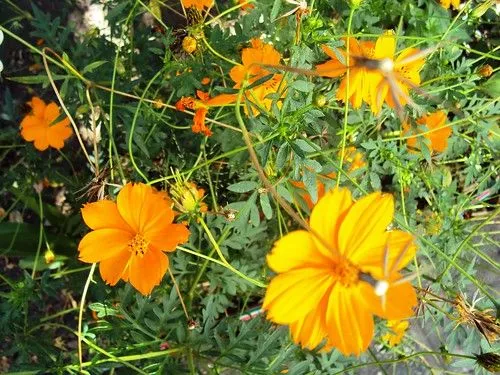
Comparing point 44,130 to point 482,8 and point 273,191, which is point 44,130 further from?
point 482,8

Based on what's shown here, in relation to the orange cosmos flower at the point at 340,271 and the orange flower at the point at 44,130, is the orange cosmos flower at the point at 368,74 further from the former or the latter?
the orange flower at the point at 44,130

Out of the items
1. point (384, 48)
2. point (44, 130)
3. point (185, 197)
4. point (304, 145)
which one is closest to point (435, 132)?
point (384, 48)

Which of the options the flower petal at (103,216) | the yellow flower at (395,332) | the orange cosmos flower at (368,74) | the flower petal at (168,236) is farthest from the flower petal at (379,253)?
the yellow flower at (395,332)

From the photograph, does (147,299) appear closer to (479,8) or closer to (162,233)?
(162,233)

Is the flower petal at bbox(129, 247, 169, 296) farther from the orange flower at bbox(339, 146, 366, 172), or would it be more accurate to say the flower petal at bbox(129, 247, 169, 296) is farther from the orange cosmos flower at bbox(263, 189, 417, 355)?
the orange flower at bbox(339, 146, 366, 172)

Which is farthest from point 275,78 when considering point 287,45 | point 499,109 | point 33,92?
point 33,92

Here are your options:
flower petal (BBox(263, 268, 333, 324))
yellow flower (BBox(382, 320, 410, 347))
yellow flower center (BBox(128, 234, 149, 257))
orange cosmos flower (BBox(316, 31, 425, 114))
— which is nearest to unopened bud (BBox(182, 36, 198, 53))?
orange cosmos flower (BBox(316, 31, 425, 114))
